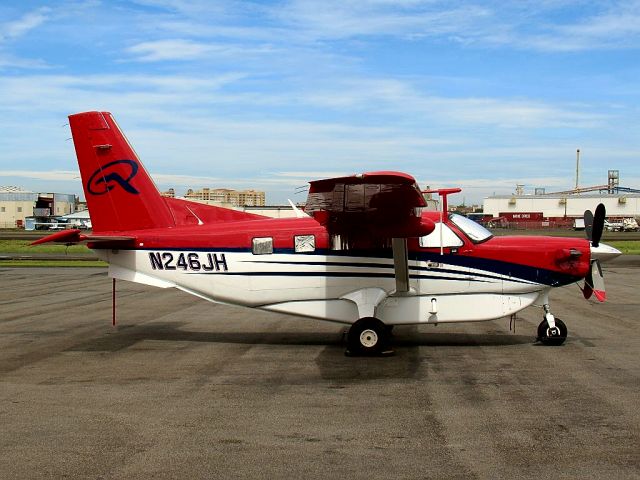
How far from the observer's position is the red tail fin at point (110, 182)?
12734 millimetres

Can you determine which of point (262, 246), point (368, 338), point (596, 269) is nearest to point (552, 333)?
point (596, 269)

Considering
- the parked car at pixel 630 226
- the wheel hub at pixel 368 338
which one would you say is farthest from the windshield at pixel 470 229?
the parked car at pixel 630 226

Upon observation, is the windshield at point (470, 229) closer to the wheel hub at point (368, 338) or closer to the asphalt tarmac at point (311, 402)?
the asphalt tarmac at point (311, 402)

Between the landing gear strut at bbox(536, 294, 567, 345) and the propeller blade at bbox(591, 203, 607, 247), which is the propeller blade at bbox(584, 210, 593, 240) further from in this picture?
the landing gear strut at bbox(536, 294, 567, 345)

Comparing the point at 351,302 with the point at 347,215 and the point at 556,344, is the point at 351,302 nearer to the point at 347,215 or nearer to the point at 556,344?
the point at 347,215

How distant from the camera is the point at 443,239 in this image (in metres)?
12.0

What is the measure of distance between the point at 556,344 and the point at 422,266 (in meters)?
2.80

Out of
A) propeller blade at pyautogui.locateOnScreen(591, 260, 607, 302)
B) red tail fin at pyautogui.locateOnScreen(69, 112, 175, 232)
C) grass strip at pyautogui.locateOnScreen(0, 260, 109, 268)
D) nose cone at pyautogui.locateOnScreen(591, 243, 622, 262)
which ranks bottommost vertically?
grass strip at pyautogui.locateOnScreen(0, 260, 109, 268)

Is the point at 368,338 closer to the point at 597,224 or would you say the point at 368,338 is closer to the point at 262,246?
the point at 262,246

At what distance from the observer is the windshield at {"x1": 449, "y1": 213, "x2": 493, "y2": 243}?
12.1 meters

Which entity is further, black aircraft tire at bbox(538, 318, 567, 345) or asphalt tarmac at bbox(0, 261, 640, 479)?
black aircraft tire at bbox(538, 318, 567, 345)

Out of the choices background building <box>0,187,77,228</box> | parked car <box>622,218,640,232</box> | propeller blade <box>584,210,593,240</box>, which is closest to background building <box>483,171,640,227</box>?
parked car <box>622,218,640,232</box>

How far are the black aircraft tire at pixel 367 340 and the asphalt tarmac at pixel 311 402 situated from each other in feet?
0.87

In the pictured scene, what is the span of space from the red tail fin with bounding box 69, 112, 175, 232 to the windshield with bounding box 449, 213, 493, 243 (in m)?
5.43
